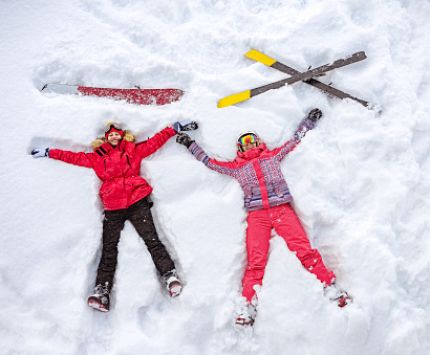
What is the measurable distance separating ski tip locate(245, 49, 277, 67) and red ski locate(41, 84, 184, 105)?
968mm

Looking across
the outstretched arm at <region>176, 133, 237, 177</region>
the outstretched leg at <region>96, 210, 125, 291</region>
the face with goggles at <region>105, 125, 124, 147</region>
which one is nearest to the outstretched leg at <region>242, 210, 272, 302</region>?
the outstretched arm at <region>176, 133, 237, 177</region>

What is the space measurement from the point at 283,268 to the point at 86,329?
2.01 meters

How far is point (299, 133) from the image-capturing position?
13.9 feet

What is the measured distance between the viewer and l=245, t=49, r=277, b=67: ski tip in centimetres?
450

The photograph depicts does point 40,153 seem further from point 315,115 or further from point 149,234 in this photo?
point 315,115

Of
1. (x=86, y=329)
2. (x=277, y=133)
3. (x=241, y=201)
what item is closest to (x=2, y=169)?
(x=86, y=329)

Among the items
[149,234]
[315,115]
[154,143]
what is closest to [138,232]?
[149,234]

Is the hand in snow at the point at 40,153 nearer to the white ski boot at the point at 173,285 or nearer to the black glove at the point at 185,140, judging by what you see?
the black glove at the point at 185,140

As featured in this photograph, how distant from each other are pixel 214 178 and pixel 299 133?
109 cm

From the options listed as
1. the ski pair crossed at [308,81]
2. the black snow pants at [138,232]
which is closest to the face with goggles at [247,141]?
the ski pair crossed at [308,81]

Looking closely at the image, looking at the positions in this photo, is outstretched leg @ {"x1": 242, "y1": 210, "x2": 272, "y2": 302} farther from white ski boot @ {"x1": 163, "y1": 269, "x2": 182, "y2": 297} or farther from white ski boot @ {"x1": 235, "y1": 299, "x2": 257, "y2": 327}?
white ski boot @ {"x1": 163, "y1": 269, "x2": 182, "y2": 297}

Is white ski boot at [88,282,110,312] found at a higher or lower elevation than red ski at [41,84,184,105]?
lower

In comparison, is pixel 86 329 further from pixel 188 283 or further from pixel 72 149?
pixel 72 149

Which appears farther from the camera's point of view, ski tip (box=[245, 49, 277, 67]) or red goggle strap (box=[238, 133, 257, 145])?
ski tip (box=[245, 49, 277, 67])
